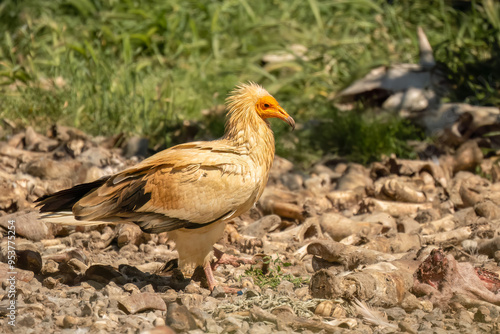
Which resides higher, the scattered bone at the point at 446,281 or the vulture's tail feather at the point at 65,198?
the vulture's tail feather at the point at 65,198

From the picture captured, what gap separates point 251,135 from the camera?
4504 mm

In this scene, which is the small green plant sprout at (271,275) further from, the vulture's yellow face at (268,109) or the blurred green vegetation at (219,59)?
the blurred green vegetation at (219,59)

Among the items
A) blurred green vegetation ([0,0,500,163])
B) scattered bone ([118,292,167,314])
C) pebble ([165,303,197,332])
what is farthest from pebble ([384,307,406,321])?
blurred green vegetation ([0,0,500,163])

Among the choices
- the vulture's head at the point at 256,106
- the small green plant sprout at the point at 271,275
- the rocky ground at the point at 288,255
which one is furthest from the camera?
the vulture's head at the point at 256,106

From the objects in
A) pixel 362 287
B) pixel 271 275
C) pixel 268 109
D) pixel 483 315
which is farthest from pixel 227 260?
pixel 483 315

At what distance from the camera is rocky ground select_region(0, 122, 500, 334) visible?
361 cm

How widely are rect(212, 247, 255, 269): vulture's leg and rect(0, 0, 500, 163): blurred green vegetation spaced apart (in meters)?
2.52

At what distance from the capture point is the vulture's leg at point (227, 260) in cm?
464

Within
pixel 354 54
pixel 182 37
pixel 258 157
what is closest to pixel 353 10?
pixel 354 54

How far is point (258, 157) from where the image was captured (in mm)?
4434

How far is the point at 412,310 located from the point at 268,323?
0.85 metres

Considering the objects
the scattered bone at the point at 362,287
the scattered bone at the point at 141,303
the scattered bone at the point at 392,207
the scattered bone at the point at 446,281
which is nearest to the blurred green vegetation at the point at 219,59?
the scattered bone at the point at 392,207

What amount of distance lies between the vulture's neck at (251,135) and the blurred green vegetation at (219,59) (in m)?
2.47

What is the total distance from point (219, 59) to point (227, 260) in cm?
503
